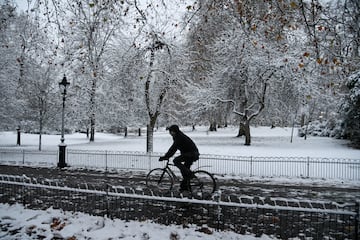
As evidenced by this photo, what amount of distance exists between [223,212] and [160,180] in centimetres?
325

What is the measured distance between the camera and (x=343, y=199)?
988 cm

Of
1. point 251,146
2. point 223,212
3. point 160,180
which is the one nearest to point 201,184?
point 160,180

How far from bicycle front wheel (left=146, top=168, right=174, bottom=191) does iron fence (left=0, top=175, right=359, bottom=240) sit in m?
1.46

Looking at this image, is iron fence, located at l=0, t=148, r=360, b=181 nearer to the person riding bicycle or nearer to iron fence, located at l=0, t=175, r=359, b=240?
iron fence, located at l=0, t=175, r=359, b=240

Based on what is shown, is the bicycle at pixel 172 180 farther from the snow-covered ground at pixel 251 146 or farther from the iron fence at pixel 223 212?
the snow-covered ground at pixel 251 146

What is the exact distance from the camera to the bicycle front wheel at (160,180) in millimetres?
9592

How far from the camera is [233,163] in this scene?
1634cm

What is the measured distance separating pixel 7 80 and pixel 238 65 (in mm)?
21732

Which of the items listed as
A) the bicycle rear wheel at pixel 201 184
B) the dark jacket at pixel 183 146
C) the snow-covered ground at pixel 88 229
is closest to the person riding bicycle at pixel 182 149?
the dark jacket at pixel 183 146

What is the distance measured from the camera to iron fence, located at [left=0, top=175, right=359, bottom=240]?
5.81 meters

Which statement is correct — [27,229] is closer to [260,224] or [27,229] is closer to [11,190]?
[11,190]

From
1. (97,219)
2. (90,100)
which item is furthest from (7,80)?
(97,219)

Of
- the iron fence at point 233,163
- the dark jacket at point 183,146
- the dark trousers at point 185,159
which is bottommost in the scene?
the iron fence at point 233,163

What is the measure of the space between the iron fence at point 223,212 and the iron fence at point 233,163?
6418 millimetres
